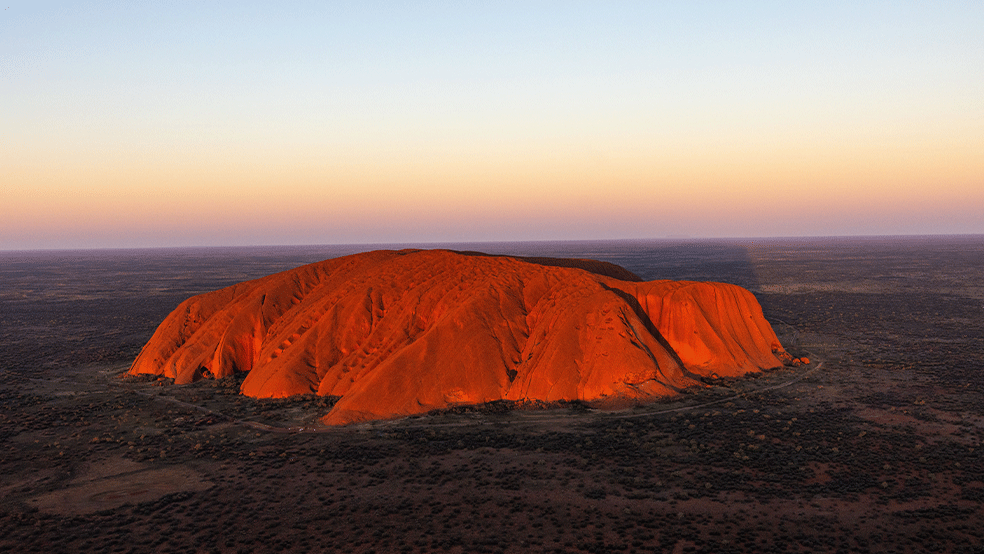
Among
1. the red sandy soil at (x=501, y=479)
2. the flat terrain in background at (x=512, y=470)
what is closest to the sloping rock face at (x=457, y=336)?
the flat terrain in background at (x=512, y=470)

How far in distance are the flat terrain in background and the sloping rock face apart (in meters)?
1.84

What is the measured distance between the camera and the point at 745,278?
114m

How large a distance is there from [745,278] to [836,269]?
34.3 meters

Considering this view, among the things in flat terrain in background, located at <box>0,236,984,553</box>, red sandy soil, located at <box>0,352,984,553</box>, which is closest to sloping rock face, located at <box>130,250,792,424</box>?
flat terrain in background, located at <box>0,236,984,553</box>

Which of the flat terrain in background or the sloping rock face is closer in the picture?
the flat terrain in background

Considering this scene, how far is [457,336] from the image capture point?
3347cm

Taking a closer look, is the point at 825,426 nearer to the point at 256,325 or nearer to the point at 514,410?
the point at 514,410

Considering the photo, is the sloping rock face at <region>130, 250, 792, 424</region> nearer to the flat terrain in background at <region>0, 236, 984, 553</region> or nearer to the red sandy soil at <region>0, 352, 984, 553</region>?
the flat terrain in background at <region>0, 236, 984, 553</region>

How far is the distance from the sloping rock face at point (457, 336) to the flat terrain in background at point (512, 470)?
1.84 meters

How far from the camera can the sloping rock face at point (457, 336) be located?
31812 mm

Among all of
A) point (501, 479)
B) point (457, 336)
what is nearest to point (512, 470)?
point (501, 479)

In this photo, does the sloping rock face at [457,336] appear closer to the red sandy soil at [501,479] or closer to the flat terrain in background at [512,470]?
the flat terrain in background at [512,470]

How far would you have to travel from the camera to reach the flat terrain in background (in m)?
18.2

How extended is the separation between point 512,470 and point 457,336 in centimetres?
1169
